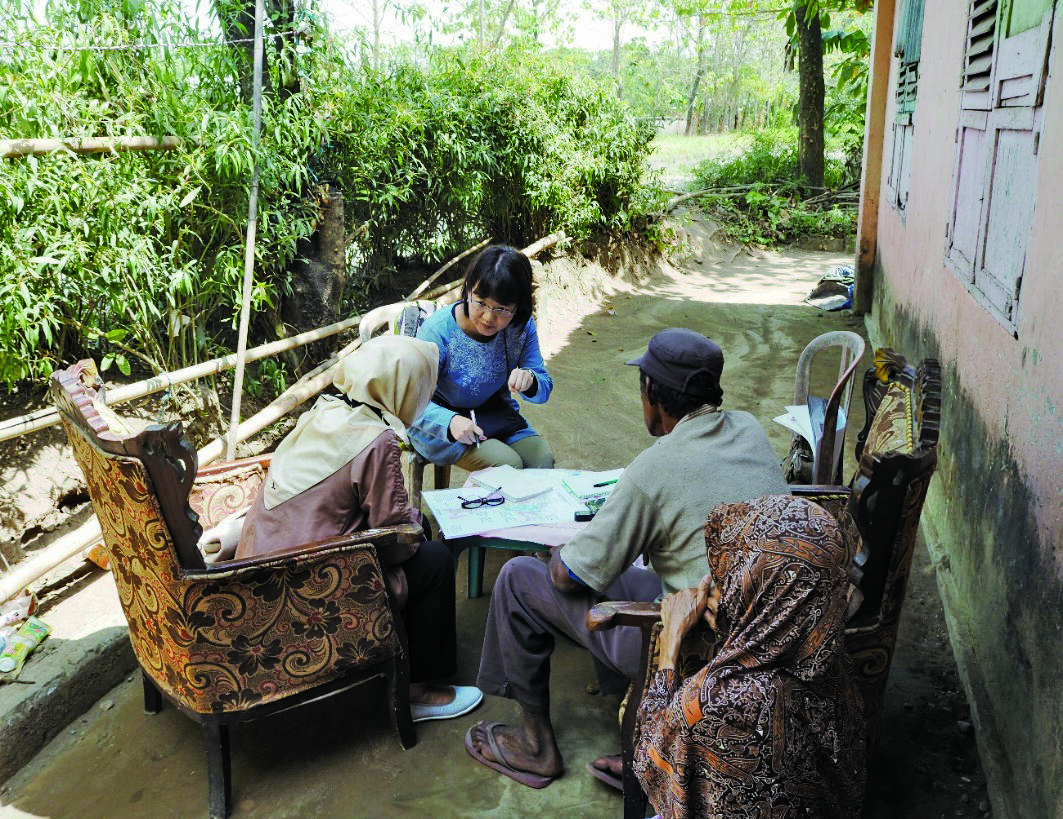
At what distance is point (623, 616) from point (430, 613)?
35.7 inches

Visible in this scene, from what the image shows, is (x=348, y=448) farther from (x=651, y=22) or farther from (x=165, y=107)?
(x=651, y=22)

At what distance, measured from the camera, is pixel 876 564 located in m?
1.89

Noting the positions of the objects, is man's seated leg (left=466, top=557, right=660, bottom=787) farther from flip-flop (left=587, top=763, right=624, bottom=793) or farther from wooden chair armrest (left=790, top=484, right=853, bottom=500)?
wooden chair armrest (left=790, top=484, right=853, bottom=500)

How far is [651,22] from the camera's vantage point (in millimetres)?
23891

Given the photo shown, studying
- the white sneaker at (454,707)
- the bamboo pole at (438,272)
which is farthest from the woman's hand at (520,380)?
the bamboo pole at (438,272)

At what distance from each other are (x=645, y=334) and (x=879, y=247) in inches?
85.9

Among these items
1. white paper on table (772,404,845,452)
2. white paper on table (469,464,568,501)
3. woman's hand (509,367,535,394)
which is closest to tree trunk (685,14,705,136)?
white paper on table (772,404,845,452)

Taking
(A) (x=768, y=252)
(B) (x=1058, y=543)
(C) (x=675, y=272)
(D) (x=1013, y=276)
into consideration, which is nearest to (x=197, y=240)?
(D) (x=1013, y=276)

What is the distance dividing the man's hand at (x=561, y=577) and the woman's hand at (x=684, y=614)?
1.20 ft

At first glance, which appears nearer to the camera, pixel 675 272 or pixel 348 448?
pixel 348 448

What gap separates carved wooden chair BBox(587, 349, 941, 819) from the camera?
1.80 m

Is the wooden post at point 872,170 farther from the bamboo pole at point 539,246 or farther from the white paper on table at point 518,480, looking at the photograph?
the white paper on table at point 518,480

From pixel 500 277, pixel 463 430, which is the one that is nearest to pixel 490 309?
pixel 500 277

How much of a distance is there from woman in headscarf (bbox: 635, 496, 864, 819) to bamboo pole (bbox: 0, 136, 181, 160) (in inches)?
118
